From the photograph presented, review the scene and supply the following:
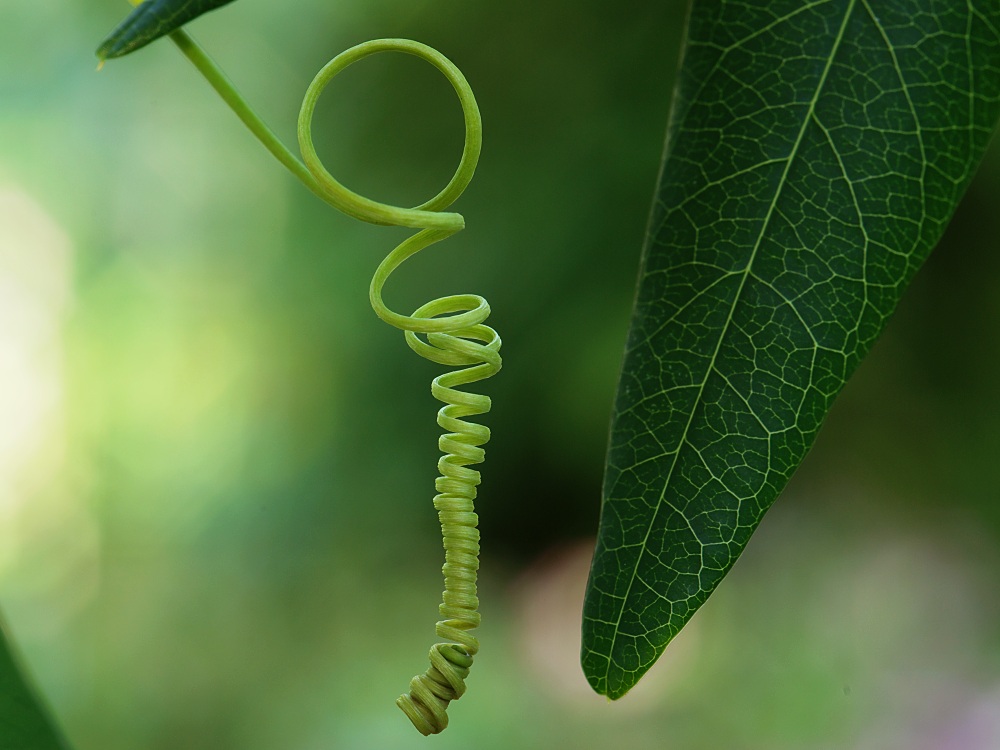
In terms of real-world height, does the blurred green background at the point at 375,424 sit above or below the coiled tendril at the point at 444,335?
below

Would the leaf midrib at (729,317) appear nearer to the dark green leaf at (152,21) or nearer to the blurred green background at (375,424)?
the dark green leaf at (152,21)

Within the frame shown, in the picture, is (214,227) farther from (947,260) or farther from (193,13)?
(193,13)

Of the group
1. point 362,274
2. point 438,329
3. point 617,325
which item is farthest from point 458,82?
point 362,274

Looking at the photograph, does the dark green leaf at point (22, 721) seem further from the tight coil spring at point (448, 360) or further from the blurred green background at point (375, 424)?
the blurred green background at point (375, 424)

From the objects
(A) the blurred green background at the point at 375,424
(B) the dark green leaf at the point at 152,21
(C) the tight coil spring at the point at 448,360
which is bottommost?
(A) the blurred green background at the point at 375,424

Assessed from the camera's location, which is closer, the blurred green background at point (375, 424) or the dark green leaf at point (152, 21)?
the dark green leaf at point (152, 21)

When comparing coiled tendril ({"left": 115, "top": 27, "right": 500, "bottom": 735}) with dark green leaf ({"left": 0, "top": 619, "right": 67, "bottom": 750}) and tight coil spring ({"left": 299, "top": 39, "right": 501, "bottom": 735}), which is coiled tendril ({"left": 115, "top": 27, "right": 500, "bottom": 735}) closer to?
tight coil spring ({"left": 299, "top": 39, "right": 501, "bottom": 735})

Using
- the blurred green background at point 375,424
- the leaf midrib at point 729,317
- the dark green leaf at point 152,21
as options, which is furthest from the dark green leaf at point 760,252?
the blurred green background at point 375,424
